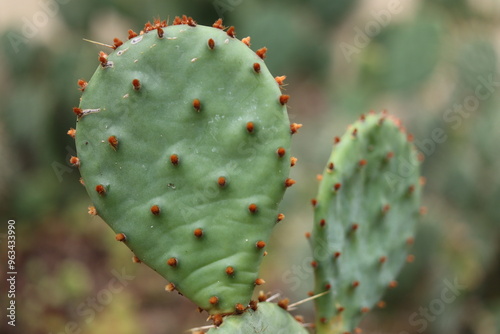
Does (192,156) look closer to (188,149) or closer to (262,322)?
(188,149)

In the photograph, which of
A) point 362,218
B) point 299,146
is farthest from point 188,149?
point 299,146

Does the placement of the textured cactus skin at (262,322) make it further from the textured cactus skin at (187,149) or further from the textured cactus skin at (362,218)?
the textured cactus skin at (362,218)

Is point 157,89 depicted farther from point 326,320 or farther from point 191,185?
point 326,320

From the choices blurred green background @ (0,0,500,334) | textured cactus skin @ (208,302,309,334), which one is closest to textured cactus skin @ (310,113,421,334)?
textured cactus skin @ (208,302,309,334)

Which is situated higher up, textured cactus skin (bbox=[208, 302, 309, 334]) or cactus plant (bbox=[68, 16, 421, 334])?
cactus plant (bbox=[68, 16, 421, 334])

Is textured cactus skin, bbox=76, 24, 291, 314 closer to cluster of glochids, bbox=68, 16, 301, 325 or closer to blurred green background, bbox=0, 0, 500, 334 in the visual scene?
cluster of glochids, bbox=68, 16, 301, 325
